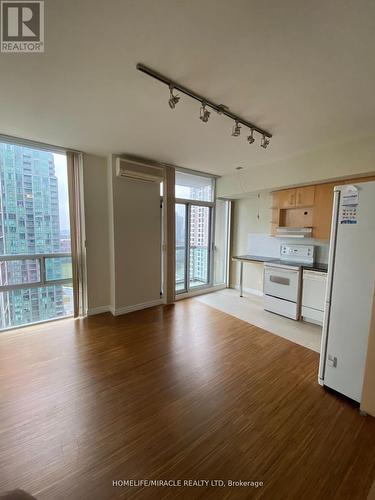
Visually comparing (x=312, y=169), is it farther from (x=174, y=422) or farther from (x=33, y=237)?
(x=33, y=237)

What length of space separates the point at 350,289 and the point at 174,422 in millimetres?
1820

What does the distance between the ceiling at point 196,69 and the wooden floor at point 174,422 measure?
106 inches

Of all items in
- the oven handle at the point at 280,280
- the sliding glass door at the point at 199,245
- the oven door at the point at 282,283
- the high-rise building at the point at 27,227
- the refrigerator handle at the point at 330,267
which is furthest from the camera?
the sliding glass door at the point at 199,245

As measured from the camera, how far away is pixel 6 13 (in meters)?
1.32

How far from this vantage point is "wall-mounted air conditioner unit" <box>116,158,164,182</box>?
10.9 ft

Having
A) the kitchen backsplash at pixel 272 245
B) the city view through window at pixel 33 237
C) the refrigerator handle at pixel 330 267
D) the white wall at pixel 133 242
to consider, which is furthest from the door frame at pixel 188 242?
the refrigerator handle at pixel 330 267

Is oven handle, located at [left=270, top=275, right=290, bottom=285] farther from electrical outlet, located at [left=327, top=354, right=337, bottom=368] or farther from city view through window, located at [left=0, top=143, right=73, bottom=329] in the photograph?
city view through window, located at [left=0, top=143, right=73, bottom=329]

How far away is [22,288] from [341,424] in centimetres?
399

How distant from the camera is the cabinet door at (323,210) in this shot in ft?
10.7

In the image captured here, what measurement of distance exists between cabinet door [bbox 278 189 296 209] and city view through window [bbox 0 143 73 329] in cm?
369

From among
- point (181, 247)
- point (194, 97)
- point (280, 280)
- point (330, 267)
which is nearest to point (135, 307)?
point (181, 247)

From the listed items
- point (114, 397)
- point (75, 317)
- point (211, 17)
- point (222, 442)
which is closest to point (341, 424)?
point (222, 442)

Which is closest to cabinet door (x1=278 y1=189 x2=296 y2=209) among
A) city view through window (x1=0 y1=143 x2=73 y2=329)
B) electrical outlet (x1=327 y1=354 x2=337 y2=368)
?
electrical outlet (x1=327 y1=354 x2=337 y2=368)

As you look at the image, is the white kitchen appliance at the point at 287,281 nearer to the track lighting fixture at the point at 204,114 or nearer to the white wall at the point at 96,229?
the track lighting fixture at the point at 204,114
